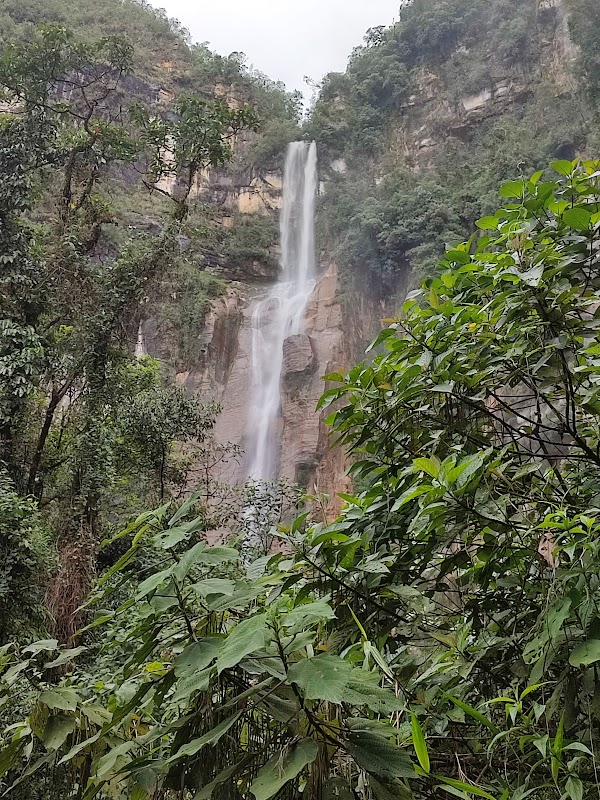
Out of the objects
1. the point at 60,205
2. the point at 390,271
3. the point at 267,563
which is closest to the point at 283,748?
the point at 267,563

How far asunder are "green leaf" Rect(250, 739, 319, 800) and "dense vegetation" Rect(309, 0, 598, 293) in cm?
1370

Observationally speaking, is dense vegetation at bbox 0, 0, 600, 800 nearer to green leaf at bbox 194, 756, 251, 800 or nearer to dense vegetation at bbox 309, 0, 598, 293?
green leaf at bbox 194, 756, 251, 800

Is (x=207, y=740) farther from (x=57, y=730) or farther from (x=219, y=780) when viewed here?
(x=57, y=730)

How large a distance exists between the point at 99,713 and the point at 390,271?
14758 mm

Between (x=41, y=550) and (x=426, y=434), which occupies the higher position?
(x=426, y=434)

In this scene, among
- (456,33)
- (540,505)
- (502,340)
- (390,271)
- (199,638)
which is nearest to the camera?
(199,638)

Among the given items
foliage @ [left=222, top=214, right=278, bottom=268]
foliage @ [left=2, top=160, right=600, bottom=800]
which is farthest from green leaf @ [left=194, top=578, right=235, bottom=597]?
foliage @ [left=222, top=214, right=278, bottom=268]

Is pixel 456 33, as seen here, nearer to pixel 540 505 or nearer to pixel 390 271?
pixel 390 271

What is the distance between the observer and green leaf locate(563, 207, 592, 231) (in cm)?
126

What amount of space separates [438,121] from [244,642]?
1926cm

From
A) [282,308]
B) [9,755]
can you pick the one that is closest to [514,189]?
[9,755]

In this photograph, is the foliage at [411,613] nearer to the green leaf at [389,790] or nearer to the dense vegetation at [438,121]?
the green leaf at [389,790]

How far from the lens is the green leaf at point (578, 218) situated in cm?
126

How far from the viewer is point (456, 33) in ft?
58.5
